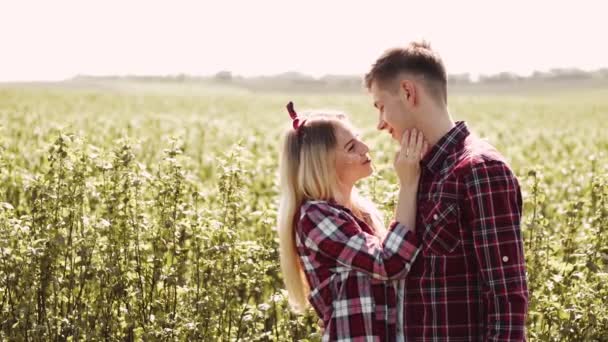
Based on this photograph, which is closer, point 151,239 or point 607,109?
point 151,239

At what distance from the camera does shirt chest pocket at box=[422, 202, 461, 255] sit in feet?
10.1

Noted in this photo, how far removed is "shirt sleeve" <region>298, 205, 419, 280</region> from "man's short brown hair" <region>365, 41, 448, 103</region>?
561mm

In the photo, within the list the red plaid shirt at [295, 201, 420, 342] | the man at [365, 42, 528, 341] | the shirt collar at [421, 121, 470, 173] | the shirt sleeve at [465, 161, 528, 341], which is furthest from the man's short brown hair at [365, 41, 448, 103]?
the red plaid shirt at [295, 201, 420, 342]

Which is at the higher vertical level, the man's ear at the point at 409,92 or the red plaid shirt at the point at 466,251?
the man's ear at the point at 409,92

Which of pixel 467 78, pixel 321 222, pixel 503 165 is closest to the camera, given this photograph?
pixel 503 165

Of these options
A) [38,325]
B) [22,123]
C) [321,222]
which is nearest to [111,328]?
[38,325]

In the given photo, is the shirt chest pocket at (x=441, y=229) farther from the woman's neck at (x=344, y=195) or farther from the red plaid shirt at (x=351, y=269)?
the woman's neck at (x=344, y=195)

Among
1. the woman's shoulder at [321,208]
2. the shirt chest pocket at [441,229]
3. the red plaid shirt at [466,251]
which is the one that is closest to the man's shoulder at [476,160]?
the red plaid shirt at [466,251]

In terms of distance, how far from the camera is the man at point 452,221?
301cm

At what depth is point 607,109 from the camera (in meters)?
48.5

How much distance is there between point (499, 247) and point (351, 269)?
0.59 metres

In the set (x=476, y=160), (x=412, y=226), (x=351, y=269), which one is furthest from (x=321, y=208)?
(x=476, y=160)

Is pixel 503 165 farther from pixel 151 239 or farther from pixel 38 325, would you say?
pixel 38 325

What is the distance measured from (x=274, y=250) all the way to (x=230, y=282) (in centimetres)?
33
